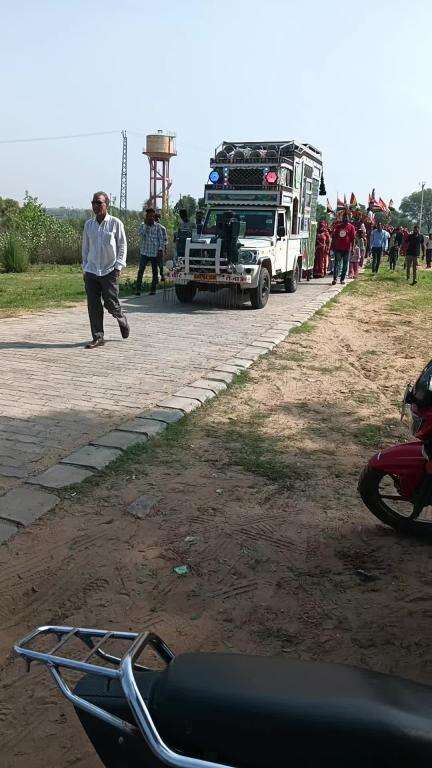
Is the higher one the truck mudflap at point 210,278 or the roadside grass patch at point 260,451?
the truck mudflap at point 210,278

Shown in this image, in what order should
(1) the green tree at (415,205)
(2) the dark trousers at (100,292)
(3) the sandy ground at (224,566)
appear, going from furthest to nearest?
(1) the green tree at (415,205)
(2) the dark trousers at (100,292)
(3) the sandy ground at (224,566)

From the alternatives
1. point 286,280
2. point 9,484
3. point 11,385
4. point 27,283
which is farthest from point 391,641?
point 27,283

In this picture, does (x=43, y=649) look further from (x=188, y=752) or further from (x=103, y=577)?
(x=188, y=752)

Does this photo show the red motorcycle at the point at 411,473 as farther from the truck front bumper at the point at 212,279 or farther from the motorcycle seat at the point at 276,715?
the truck front bumper at the point at 212,279

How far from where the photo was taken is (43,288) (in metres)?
15.5

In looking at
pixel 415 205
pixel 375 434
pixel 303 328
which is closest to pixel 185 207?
pixel 303 328

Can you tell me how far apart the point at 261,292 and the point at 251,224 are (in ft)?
6.60

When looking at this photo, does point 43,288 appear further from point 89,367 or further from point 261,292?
point 89,367

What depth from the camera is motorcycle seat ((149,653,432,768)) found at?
118cm

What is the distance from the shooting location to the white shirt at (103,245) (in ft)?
26.3

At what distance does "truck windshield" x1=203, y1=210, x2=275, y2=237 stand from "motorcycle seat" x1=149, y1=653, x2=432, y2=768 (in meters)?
13.3

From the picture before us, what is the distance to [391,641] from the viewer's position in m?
2.85

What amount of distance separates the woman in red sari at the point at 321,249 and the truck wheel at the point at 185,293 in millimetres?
8237

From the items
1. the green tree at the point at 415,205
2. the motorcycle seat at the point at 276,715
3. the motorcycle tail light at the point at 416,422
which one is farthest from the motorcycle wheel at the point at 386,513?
the green tree at the point at 415,205
